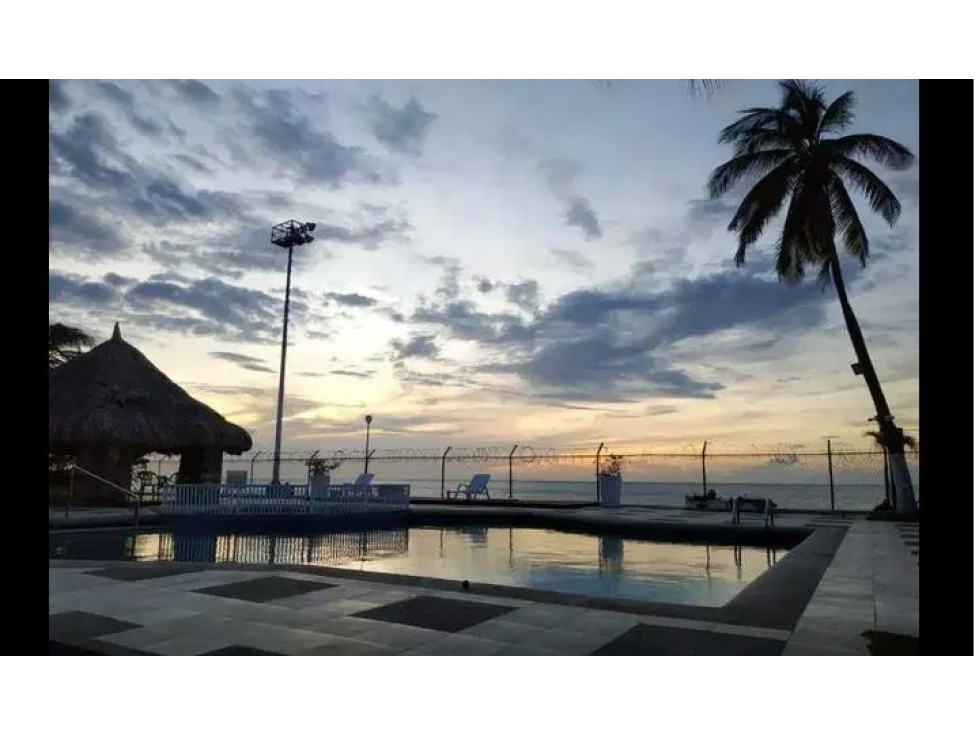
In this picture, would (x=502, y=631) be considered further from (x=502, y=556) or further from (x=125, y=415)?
(x=125, y=415)

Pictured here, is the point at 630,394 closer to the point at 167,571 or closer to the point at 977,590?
the point at 167,571

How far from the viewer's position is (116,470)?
72.2ft

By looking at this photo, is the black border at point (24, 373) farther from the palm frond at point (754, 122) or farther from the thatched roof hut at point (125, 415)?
the thatched roof hut at point (125, 415)

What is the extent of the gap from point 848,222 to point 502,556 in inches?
507

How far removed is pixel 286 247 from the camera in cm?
2939

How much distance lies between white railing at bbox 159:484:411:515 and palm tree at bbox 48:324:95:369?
12897 millimetres

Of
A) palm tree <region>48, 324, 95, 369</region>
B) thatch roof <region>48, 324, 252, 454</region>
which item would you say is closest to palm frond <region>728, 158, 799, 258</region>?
thatch roof <region>48, 324, 252, 454</region>

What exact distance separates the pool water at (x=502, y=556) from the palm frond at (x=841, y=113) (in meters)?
11.9

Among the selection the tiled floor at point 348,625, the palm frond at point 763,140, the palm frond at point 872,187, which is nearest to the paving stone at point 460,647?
the tiled floor at point 348,625

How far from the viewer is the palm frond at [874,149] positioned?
58.8 feet

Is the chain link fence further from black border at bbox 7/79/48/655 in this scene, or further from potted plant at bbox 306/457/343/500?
black border at bbox 7/79/48/655

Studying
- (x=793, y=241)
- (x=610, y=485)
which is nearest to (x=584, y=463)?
(x=610, y=485)
